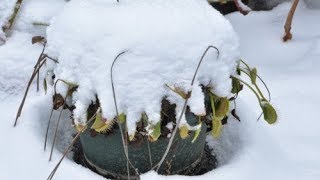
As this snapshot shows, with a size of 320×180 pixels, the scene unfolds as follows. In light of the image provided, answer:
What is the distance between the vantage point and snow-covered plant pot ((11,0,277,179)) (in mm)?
1138

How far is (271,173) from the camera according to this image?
4.25 ft

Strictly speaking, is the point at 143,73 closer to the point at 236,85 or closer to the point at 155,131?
the point at 155,131

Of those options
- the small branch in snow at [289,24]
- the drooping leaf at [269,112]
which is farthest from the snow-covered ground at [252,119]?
the drooping leaf at [269,112]

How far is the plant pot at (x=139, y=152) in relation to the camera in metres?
1.24

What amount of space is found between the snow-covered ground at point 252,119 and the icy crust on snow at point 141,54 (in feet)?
0.65

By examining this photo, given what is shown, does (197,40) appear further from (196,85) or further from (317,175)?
(317,175)

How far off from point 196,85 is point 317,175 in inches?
18.8

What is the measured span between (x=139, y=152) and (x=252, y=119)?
43 cm

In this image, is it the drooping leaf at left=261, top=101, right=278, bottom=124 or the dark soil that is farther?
the dark soil

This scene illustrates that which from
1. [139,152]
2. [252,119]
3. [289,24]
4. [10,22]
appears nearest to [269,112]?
[252,119]

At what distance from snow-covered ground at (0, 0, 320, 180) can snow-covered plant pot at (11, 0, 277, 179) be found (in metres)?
0.12

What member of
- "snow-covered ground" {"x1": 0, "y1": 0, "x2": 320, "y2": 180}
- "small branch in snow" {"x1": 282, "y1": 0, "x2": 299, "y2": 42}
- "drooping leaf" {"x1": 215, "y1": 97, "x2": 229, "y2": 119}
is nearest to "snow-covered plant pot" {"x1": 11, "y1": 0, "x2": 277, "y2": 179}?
"drooping leaf" {"x1": 215, "y1": 97, "x2": 229, "y2": 119}

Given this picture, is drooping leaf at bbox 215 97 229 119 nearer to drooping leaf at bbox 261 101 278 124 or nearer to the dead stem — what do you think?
drooping leaf at bbox 261 101 278 124

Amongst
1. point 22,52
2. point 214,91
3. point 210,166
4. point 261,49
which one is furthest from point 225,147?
point 22,52
